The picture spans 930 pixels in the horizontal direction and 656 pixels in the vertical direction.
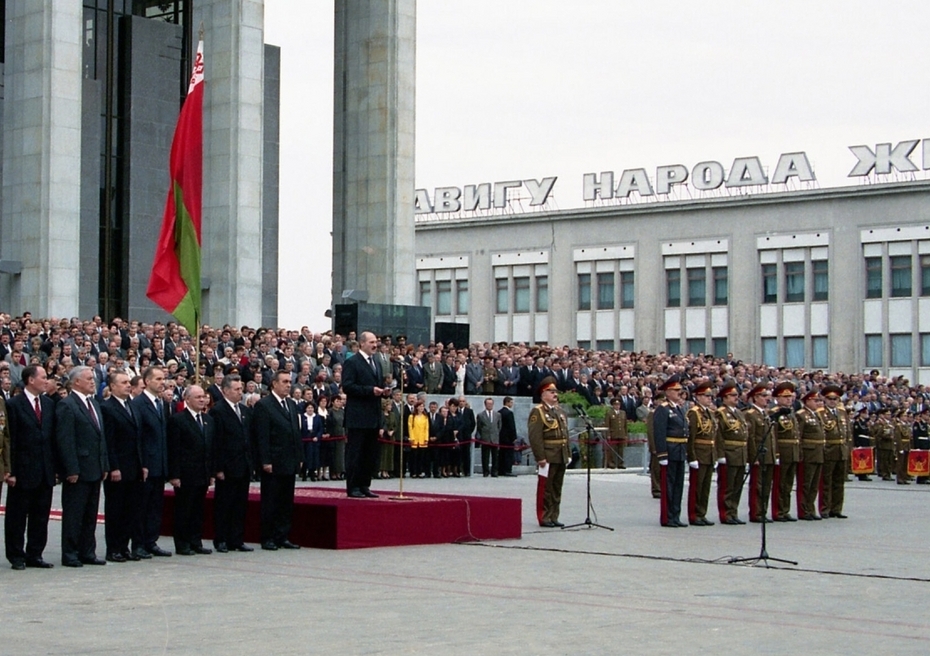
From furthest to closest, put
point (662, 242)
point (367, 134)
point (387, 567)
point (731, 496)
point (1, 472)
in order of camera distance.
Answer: point (662, 242) → point (367, 134) → point (731, 496) → point (1, 472) → point (387, 567)

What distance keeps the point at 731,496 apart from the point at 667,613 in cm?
984

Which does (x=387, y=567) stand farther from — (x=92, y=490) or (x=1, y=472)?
(x=1, y=472)

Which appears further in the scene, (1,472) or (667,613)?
(1,472)

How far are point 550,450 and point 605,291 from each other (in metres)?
62.8

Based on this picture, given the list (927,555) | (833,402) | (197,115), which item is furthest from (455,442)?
(927,555)

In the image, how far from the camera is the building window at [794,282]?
2985 inches

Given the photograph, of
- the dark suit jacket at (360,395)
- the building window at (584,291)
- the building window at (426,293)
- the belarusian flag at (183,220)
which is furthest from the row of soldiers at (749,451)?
the building window at (426,293)

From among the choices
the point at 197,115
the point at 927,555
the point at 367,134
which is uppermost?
the point at 367,134

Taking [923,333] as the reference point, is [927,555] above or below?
below

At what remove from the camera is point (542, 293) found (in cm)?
8500

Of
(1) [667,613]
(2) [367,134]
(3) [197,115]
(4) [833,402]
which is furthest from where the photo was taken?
(2) [367,134]

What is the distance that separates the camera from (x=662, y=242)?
79875 mm

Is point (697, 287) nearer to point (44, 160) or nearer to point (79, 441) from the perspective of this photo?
point (44, 160)

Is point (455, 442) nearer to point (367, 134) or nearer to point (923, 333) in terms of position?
point (367, 134)
